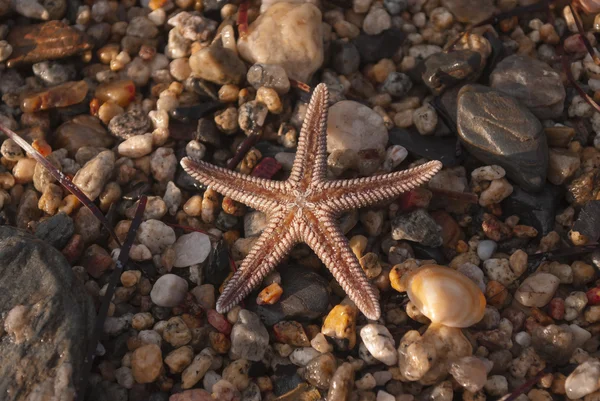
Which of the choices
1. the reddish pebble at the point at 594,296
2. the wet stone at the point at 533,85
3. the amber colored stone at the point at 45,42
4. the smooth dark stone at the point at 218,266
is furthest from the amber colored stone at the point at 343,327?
the amber colored stone at the point at 45,42

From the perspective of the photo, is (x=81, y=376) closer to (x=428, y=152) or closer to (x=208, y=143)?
(x=208, y=143)

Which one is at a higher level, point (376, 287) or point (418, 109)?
point (418, 109)

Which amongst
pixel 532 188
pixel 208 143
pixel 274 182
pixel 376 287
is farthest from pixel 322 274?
pixel 532 188

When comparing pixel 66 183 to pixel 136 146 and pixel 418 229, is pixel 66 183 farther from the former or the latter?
pixel 418 229

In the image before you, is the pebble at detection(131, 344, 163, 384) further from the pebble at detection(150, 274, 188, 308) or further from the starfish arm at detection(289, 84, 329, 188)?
the starfish arm at detection(289, 84, 329, 188)

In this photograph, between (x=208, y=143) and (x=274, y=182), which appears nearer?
(x=274, y=182)

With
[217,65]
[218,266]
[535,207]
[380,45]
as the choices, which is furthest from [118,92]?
[535,207]

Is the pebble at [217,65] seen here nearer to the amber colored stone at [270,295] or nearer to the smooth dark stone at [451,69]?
the smooth dark stone at [451,69]
